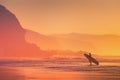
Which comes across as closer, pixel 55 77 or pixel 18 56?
pixel 55 77

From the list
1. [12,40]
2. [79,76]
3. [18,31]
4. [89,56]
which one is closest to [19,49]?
[12,40]

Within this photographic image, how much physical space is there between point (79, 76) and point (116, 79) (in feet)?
7.84

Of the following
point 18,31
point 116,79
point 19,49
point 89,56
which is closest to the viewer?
point 116,79

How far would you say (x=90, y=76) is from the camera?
20.4 meters

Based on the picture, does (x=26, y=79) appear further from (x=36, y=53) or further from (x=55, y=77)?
(x=36, y=53)

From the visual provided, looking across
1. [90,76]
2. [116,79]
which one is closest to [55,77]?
[90,76]

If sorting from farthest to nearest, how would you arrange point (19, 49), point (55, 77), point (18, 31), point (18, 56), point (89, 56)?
1. point (18, 31)
2. point (19, 49)
3. point (18, 56)
4. point (89, 56)
5. point (55, 77)

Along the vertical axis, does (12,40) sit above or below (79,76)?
above

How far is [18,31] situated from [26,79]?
44.8 m

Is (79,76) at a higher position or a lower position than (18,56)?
lower

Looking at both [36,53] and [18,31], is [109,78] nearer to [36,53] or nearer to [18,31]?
[36,53]

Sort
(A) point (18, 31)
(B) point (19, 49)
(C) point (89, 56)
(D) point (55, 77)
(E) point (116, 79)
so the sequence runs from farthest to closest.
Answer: (A) point (18, 31)
(B) point (19, 49)
(C) point (89, 56)
(D) point (55, 77)
(E) point (116, 79)

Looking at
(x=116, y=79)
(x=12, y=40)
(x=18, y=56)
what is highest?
(x=12, y=40)

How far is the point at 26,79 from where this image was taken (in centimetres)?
1908
